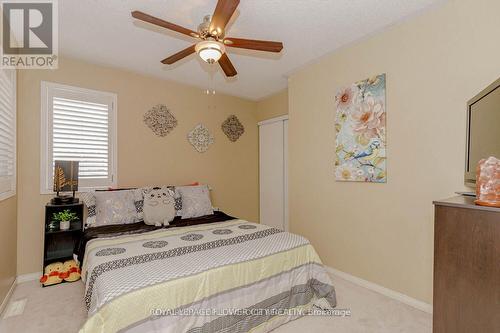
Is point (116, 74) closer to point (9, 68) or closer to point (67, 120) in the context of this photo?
point (67, 120)

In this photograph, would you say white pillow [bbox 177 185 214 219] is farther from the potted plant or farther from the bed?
the potted plant

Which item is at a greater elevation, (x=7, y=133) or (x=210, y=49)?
(x=210, y=49)

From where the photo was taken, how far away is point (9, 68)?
2369mm

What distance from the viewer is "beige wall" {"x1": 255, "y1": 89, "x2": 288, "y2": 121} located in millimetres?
4269

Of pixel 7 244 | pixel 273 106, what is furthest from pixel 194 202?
pixel 273 106

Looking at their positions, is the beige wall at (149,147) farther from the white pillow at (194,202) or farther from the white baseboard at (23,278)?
the white pillow at (194,202)

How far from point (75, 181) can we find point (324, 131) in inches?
117

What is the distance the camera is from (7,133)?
Answer: 2.34 m

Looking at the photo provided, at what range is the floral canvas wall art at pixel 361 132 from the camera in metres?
2.48

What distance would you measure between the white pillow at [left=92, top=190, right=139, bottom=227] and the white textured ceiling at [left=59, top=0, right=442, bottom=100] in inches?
65.5

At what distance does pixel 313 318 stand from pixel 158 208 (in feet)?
6.13

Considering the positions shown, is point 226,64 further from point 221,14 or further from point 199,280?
point 199,280

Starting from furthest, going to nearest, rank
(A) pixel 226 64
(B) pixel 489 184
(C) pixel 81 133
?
(C) pixel 81 133
(A) pixel 226 64
(B) pixel 489 184

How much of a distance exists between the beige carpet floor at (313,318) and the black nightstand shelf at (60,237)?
375 mm
